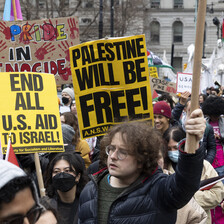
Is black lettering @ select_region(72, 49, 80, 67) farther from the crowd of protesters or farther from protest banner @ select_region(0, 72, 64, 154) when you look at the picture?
the crowd of protesters

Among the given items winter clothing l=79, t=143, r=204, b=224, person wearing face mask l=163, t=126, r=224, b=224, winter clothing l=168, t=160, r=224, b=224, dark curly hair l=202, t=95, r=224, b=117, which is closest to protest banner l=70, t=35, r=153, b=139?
person wearing face mask l=163, t=126, r=224, b=224

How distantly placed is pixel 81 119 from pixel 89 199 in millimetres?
1741

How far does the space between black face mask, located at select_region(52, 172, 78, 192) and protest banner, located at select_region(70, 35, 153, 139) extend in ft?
2.25

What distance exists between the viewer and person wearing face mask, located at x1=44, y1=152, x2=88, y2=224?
3.97 metres

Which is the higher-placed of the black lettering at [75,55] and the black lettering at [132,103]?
the black lettering at [75,55]

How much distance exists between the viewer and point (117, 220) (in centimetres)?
275

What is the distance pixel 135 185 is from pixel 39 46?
17.1 feet

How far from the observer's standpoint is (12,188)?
152 cm

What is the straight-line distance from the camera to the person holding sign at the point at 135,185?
2588 mm

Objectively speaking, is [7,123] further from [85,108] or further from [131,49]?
[131,49]

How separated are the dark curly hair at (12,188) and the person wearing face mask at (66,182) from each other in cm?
232

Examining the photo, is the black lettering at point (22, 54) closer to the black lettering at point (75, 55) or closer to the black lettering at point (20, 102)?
the black lettering at point (75, 55)

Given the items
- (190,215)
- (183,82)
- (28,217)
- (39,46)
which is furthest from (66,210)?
(183,82)

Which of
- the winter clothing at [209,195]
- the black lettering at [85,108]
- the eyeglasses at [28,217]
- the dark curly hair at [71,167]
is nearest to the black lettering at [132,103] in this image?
the black lettering at [85,108]
